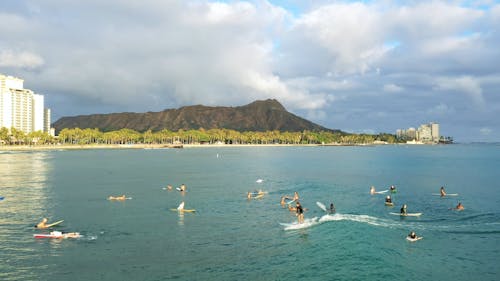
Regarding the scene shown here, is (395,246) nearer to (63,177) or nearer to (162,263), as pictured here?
(162,263)

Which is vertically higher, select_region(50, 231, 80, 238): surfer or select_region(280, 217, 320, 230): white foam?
select_region(50, 231, 80, 238): surfer

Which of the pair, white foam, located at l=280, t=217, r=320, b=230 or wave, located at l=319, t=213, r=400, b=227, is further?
wave, located at l=319, t=213, r=400, b=227

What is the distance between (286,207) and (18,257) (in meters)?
33.6

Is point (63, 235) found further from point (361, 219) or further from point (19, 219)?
point (361, 219)

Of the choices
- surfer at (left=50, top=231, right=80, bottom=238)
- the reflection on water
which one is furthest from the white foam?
the reflection on water

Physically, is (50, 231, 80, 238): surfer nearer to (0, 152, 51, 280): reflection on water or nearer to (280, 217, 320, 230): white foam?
(0, 152, 51, 280): reflection on water

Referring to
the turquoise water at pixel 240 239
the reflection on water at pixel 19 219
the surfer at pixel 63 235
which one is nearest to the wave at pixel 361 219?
the turquoise water at pixel 240 239

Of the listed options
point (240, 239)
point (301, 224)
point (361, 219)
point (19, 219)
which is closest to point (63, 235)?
point (19, 219)

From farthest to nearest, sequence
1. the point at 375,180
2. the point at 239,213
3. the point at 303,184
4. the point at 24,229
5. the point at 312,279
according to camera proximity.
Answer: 1. the point at 375,180
2. the point at 303,184
3. the point at 239,213
4. the point at 24,229
5. the point at 312,279

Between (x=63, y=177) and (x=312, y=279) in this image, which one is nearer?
(x=312, y=279)

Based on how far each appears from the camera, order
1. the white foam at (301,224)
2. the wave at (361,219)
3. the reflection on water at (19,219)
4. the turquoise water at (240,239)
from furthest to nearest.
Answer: the wave at (361,219), the white foam at (301,224), the reflection on water at (19,219), the turquoise water at (240,239)

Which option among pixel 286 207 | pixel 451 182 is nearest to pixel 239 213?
pixel 286 207

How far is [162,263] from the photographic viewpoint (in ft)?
103

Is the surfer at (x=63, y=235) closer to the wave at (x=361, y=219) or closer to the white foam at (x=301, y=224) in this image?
the white foam at (x=301, y=224)
